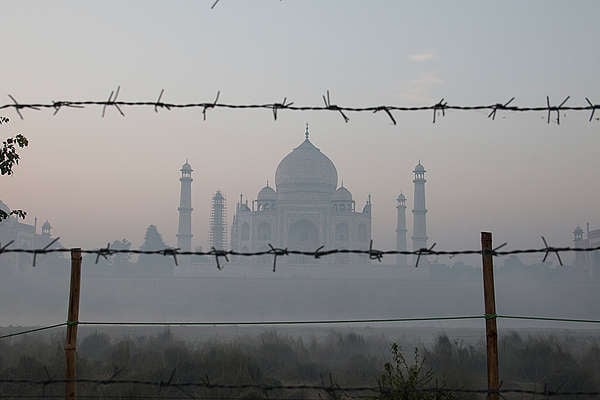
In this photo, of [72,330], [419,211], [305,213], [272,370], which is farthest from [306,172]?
[72,330]

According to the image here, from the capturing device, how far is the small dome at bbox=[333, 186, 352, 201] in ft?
204

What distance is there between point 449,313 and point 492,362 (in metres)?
40.6

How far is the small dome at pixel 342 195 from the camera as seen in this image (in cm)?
6219

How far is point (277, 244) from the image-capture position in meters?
58.4

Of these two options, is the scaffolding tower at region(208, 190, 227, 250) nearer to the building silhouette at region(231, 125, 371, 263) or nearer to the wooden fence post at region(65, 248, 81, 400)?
the building silhouette at region(231, 125, 371, 263)

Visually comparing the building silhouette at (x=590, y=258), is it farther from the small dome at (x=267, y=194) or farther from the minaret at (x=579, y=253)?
the small dome at (x=267, y=194)

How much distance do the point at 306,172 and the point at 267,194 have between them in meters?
4.84

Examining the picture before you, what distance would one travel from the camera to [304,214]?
5975 centimetres

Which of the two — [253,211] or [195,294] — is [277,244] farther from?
[195,294]

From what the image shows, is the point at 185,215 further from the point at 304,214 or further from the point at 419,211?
the point at 419,211

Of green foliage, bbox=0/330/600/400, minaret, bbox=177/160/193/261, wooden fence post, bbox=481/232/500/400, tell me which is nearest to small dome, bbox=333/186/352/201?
minaret, bbox=177/160/193/261

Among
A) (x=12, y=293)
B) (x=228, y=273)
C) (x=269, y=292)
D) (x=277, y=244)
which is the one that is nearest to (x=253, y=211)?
(x=277, y=244)

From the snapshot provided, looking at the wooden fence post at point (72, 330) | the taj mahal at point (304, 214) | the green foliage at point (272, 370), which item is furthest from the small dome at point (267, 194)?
the wooden fence post at point (72, 330)

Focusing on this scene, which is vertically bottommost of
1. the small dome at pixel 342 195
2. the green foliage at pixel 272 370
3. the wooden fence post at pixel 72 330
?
the green foliage at pixel 272 370
